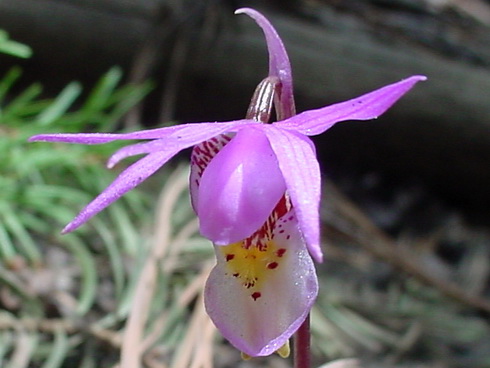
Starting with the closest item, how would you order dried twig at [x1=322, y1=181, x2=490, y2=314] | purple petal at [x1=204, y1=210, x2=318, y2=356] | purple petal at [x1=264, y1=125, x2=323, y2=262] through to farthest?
purple petal at [x1=264, y1=125, x2=323, y2=262] < purple petal at [x1=204, y1=210, x2=318, y2=356] < dried twig at [x1=322, y1=181, x2=490, y2=314]

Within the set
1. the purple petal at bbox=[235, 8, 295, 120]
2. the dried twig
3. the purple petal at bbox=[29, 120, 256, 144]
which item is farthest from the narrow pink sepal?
the dried twig

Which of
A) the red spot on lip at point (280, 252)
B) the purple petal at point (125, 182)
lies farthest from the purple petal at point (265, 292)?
the purple petal at point (125, 182)

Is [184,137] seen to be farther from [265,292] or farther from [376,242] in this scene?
[376,242]

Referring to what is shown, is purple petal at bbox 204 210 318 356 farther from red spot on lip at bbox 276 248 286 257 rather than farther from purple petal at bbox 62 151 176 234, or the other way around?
purple petal at bbox 62 151 176 234

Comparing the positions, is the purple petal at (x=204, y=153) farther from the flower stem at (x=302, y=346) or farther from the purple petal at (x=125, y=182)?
the flower stem at (x=302, y=346)

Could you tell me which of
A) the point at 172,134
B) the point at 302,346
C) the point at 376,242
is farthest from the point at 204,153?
the point at 376,242

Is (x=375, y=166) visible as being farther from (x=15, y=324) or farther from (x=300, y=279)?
(x=300, y=279)
